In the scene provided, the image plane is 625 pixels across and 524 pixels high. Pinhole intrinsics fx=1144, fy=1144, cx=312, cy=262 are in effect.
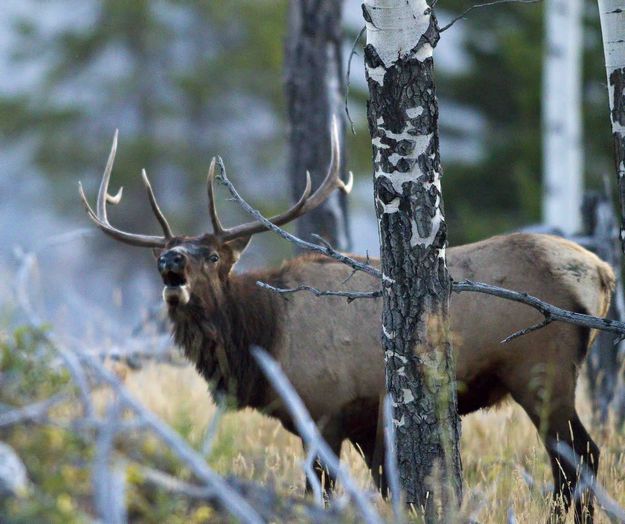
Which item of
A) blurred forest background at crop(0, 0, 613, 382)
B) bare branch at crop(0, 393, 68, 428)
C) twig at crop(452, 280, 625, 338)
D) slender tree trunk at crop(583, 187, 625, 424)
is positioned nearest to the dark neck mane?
twig at crop(452, 280, 625, 338)

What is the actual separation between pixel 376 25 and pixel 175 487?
1.79 m

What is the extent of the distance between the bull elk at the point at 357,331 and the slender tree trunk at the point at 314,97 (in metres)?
1.62

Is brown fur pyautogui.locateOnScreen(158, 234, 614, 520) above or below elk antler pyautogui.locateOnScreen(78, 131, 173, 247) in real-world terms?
below

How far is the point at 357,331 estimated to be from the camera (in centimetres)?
557

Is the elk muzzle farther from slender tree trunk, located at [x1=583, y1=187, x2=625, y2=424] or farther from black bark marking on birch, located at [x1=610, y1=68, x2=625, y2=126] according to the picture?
slender tree trunk, located at [x1=583, y1=187, x2=625, y2=424]

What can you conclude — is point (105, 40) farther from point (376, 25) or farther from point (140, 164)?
point (376, 25)

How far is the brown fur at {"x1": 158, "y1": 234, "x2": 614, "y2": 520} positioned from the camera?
5277 millimetres

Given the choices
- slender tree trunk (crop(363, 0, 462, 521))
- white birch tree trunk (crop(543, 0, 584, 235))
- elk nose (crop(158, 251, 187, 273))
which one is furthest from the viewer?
white birch tree trunk (crop(543, 0, 584, 235))

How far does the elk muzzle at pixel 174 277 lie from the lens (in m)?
5.39

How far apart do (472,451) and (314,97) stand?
2689 millimetres

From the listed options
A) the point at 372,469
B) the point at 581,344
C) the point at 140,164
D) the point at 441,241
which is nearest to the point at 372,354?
the point at 372,469

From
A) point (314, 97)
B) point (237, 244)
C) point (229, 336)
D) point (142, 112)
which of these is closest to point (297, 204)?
point (237, 244)

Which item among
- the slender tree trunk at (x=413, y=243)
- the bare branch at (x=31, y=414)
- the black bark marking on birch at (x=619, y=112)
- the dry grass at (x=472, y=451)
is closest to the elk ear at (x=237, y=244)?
the dry grass at (x=472, y=451)

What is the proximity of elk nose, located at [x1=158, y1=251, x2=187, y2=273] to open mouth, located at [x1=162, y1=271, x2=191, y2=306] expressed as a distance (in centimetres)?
3
